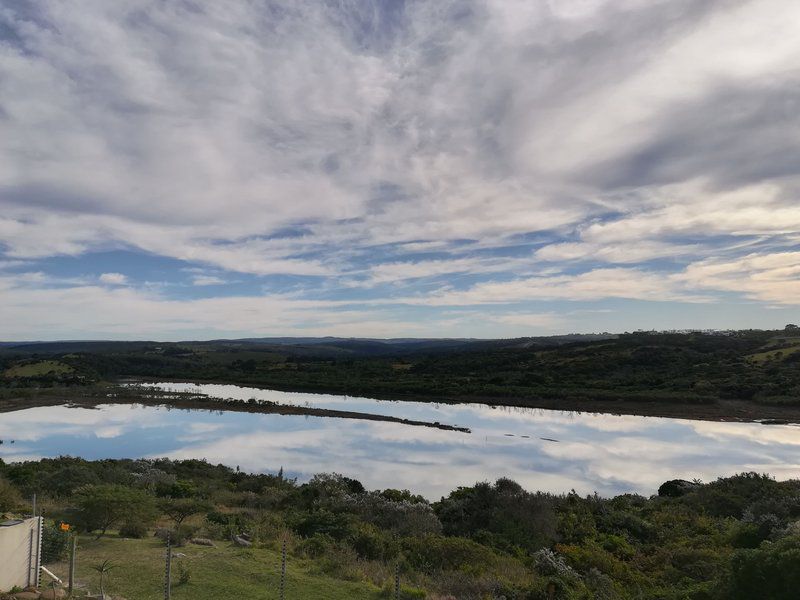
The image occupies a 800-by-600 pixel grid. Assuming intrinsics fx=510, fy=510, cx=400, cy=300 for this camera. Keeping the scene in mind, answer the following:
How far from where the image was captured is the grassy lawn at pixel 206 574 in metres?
9.89

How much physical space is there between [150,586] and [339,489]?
11.1 meters

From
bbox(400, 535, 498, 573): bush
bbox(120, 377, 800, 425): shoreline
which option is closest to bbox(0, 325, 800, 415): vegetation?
bbox(120, 377, 800, 425): shoreline

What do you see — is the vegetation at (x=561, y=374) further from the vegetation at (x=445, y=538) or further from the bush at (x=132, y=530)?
the bush at (x=132, y=530)

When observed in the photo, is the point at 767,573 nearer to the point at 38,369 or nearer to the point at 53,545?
the point at 53,545

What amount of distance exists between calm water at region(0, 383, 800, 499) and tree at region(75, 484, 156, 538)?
14.0 metres

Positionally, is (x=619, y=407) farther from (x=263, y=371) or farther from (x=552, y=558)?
(x=263, y=371)

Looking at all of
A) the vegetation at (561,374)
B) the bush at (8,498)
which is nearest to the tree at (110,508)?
the bush at (8,498)

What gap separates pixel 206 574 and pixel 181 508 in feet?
20.9

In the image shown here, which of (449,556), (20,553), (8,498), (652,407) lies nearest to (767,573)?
(449,556)

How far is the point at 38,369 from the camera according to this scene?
9556cm

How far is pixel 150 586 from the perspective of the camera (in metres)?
10.0

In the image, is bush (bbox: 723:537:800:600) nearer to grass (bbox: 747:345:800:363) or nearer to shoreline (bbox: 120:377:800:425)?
shoreline (bbox: 120:377:800:425)

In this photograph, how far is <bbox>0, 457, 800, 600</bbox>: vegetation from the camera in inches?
404

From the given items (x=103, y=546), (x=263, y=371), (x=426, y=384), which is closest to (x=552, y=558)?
(x=103, y=546)
